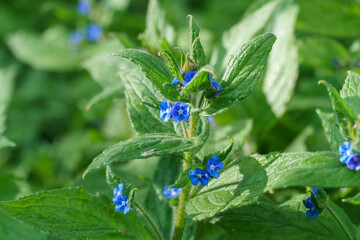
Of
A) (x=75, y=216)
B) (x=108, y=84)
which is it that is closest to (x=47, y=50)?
(x=108, y=84)

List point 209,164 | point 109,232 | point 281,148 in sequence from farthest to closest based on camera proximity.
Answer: point 281,148 < point 109,232 < point 209,164

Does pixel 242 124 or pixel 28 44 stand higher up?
pixel 28 44

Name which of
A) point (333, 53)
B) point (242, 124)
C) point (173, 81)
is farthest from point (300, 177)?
point (333, 53)

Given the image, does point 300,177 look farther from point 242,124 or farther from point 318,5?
point 318,5

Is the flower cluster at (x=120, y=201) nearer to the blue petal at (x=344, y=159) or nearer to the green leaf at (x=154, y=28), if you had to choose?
the blue petal at (x=344, y=159)

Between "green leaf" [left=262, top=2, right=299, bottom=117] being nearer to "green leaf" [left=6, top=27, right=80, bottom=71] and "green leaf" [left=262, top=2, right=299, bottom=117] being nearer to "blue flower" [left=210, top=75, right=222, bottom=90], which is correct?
"blue flower" [left=210, top=75, right=222, bottom=90]

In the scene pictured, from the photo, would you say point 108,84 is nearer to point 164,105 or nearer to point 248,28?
point 248,28

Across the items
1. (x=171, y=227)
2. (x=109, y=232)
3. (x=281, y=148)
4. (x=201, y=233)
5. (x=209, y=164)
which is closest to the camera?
(x=209, y=164)
